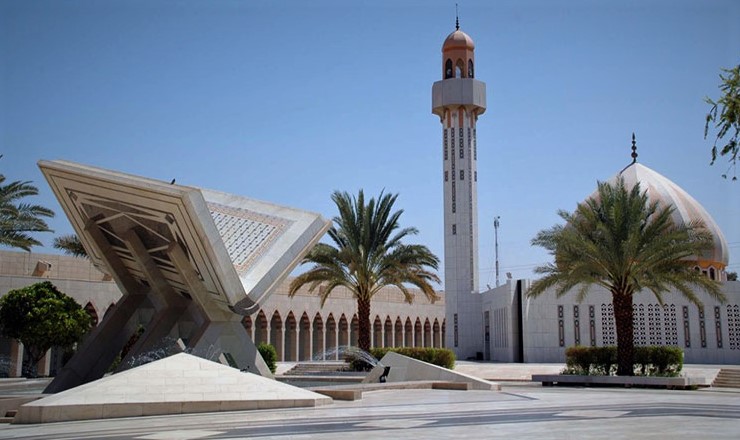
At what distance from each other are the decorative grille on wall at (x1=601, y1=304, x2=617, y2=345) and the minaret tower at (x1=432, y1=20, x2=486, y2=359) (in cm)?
A: 764

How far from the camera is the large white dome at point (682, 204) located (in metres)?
39.4

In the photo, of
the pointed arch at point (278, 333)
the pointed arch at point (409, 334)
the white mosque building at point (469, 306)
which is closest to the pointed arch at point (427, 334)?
the pointed arch at point (409, 334)

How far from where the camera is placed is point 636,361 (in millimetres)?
22953

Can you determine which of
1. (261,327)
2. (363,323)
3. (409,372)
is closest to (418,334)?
(261,327)

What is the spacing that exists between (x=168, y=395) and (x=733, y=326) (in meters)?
31.1

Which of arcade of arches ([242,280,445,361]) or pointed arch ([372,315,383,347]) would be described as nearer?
arcade of arches ([242,280,445,361])

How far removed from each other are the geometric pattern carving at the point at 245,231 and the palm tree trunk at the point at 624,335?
9849 mm

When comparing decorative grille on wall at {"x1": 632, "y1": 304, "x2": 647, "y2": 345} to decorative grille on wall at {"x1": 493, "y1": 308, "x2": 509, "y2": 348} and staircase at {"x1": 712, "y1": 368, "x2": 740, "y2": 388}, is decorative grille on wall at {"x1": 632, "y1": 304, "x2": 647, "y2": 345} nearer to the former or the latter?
decorative grille on wall at {"x1": 493, "y1": 308, "x2": 509, "y2": 348}

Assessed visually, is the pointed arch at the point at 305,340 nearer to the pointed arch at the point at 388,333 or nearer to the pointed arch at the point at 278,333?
the pointed arch at the point at 278,333

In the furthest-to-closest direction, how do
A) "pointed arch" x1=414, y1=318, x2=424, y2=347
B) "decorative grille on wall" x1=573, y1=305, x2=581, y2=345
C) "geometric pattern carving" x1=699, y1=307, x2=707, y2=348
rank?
"pointed arch" x1=414, y1=318, x2=424, y2=347 < "decorative grille on wall" x1=573, y1=305, x2=581, y2=345 < "geometric pattern carving" x1=699, y1=307, x2=707, y2=348

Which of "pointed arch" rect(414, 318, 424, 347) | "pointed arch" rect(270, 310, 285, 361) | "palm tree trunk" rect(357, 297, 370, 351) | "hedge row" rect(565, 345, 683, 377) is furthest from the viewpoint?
"pointed arch" rect(414, 318, 424, 347)

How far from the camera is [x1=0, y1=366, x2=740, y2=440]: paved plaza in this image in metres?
9.38

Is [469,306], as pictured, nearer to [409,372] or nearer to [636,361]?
[636,361]

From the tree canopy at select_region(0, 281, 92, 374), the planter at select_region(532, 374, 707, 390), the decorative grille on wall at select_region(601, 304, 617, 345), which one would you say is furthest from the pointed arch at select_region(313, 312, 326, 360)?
the planter at select_region(532, 374, 707, 390)
